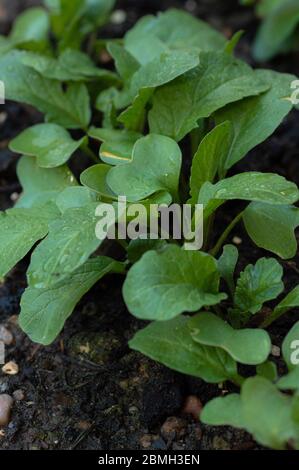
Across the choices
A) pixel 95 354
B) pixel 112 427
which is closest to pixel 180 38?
pixel 95 354

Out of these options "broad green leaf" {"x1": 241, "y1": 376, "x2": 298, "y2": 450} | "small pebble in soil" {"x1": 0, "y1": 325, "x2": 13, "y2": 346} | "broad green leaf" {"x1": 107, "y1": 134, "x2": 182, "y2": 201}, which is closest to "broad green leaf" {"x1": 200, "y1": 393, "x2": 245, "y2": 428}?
"broad green leaf" {"x1": 241, "y1": 376, "x2": 298, "y2": 450}

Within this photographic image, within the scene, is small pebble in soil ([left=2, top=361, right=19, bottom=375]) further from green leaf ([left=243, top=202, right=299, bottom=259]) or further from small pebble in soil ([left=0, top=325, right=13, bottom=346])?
green leaf ([left=243, top=202, right=299, bottom=259])

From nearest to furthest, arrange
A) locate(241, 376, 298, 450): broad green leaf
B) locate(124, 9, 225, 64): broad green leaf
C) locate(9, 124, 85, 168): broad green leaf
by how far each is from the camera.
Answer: locate(241, 376, 298, 450): broad green leaf, locate(9, 124, 85, 168): broad green leaf, locate(124, 9, 225, 64): broad green leaf

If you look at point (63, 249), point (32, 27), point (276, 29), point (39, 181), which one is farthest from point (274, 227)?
point (32, 27)

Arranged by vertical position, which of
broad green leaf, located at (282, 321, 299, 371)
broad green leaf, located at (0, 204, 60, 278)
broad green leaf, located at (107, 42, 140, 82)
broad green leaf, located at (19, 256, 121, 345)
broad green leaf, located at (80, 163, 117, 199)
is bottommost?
broad green leaf, located at (19, 256, 121, 345)

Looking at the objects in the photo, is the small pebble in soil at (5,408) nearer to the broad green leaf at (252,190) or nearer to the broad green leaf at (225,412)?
the broad green leaf at (225,412)

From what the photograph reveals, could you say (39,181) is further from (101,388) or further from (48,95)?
(101,388)

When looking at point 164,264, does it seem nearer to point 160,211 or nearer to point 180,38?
point 160,211
